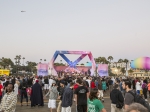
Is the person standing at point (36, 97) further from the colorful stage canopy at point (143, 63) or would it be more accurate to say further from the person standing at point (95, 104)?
the colorful stage canopy at point (143, 63)

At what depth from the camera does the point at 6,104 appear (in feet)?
18.6

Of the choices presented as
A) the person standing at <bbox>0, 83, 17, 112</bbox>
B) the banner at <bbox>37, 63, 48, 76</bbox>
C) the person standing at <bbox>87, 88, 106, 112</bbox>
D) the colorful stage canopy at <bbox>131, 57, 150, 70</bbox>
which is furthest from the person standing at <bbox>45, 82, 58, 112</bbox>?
the colorful stage canopy at <bbox>131, 57, 150, 70</bbox>

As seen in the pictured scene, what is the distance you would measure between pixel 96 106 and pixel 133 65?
49.0 meters

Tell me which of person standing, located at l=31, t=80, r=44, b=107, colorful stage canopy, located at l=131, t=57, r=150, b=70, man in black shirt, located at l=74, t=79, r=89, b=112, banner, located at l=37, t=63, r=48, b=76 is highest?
colorful stage canopy, located at l=131, t=57, r=150, b=70

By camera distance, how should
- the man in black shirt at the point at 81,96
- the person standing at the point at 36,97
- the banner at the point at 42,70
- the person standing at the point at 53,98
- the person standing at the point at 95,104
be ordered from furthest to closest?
the banner at the point at 42,70 < the person standing at the point at 36,97 < the person standing at the point at 53,98 < the man in black shirt at the point at 81,96 < the person standing at the point at 95,104

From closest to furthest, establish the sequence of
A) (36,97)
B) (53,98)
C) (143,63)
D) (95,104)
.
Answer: (95,104)
(53,98)
(36,97)
(143,63)

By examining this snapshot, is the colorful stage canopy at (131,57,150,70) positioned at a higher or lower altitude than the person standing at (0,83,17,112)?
higher

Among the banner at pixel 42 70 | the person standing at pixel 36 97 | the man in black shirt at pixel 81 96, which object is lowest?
the person standing at pixel 36 97

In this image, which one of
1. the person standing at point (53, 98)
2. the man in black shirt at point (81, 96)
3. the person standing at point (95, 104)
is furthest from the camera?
the person standing at point (53, 98)

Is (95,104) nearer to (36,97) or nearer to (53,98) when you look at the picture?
(53,98)

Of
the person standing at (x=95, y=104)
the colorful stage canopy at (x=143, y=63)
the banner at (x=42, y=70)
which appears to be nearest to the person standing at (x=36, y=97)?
the person standing at (x=95, y=104)

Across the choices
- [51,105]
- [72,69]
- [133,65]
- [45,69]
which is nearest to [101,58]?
[133,65]

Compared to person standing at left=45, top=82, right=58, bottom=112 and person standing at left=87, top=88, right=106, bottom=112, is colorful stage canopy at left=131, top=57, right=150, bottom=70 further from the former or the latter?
person standing at left=87, top=88, right=106, bottom=112

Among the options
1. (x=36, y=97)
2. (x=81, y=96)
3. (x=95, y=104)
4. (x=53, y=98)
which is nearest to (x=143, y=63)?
(x=36, y=97)
